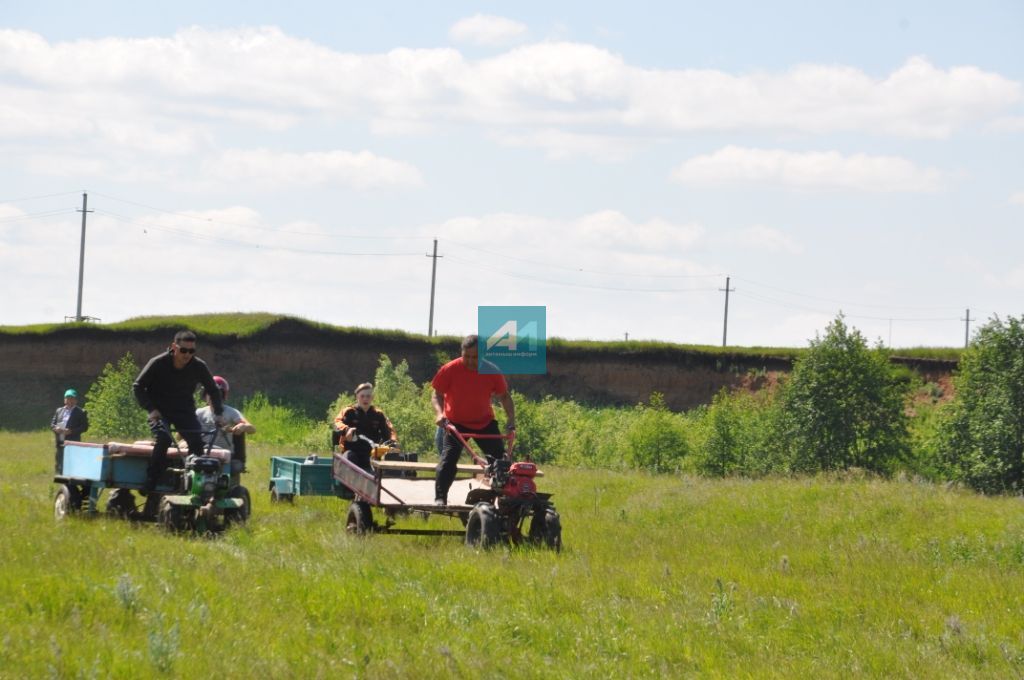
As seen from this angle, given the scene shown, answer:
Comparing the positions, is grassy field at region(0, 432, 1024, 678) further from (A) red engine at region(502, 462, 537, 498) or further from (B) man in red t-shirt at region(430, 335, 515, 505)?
(B) man in red t-shirt at region(430, 335, 515, 505)

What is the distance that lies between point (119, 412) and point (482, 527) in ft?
109

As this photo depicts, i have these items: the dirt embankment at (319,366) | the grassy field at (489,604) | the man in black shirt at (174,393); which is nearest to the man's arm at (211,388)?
the man in black shirt at (174,393)

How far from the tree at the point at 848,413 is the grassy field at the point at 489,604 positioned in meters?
18.7

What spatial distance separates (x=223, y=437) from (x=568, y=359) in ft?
158

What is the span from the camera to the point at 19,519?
12.9 m

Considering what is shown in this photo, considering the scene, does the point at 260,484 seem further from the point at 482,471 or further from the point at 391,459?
the point at 482,471

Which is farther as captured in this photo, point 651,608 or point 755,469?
point 755,469

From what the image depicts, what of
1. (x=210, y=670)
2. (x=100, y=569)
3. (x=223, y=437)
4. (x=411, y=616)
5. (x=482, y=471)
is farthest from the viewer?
(x=223, y=437)

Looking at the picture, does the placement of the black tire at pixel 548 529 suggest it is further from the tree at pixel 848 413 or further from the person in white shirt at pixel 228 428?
the tree at pixel 848 413

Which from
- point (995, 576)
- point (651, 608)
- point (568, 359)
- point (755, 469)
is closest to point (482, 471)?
point (651, 608)

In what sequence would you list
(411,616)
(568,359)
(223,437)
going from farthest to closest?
(568,359) → (223,437) → (411,616)

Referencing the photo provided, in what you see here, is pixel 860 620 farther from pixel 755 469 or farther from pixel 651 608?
pixel 755 469

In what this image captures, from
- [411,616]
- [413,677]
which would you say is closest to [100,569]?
[411,616]

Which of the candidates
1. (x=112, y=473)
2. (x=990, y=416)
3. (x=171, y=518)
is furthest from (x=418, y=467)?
(x=990, y=416)
